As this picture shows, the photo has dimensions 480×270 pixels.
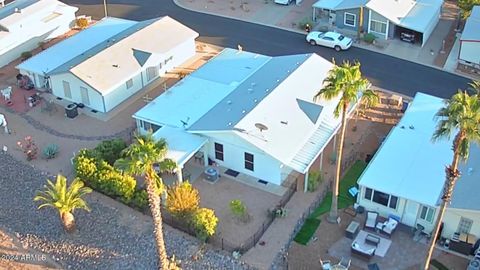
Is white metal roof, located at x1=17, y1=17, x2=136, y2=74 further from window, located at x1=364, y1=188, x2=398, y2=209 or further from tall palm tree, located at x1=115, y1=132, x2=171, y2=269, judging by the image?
window, located at x1=364, y1=188, x2=398, y2=209

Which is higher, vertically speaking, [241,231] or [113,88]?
[113,88]

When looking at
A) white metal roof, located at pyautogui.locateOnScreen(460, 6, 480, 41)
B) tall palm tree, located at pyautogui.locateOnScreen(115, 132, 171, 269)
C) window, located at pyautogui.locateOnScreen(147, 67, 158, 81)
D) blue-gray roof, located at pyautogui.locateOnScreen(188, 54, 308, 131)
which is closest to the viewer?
tall palm tree, located at pyautogui.locateOnScreen(115, 132, 171, 269)

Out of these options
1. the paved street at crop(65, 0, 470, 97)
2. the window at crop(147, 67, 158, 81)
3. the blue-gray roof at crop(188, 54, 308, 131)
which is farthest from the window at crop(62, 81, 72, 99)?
the paved street at crop(65, 0, 470, 97)

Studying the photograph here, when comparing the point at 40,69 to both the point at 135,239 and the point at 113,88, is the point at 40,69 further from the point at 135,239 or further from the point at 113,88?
the point at 135,239

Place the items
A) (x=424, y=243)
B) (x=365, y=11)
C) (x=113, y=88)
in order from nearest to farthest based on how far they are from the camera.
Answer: (x=424, y=243)
(x=113, y=88)
(x=365, y=11)

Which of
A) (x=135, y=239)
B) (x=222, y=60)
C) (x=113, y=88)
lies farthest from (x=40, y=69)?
(x=135, y=239)

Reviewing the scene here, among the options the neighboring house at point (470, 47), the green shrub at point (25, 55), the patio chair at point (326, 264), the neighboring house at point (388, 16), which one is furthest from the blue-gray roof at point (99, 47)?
the neighboring house at point (470, 47)

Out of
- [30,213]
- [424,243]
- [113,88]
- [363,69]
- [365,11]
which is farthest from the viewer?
[365,11]
